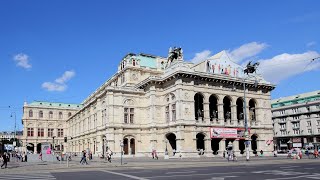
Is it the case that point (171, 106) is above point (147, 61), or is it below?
below

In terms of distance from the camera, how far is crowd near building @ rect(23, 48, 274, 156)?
196 feet

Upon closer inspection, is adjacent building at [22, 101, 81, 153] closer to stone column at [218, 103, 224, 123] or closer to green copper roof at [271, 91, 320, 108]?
stone column at [218, 103, 224, 123]

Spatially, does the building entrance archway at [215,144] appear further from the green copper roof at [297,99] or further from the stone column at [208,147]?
the green copper roof at [297,99]

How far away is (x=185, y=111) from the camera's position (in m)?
58.8

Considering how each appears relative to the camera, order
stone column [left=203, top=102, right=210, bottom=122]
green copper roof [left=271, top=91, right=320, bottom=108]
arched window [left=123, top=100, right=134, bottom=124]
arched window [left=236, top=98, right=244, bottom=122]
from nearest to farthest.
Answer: stone column [left=203, top=102, right=210, bottom=122]
arched window [left=123, top=100, right=134, bottom=124]
arched window [left=236, top=98, right=244, bottom=122]
green copper roof [left=271, top=91, right=320, bottom=108]

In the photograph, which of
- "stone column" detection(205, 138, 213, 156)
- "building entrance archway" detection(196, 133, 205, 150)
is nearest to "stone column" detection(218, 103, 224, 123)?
"building entrance archway" detection(196, 133, 205, 150)

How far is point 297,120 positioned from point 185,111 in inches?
2328

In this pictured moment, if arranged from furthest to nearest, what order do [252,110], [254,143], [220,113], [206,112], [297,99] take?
[297,99] < [252,110] < [254,143] < [220,113] < [206,112]

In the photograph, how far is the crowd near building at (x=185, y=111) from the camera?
196ft

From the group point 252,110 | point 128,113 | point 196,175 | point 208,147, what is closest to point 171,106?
point 128,113

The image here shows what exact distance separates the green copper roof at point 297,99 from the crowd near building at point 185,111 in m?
39.3

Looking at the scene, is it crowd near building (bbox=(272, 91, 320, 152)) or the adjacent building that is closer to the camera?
crowd near building (bbox=(272, 91, 320, 152))

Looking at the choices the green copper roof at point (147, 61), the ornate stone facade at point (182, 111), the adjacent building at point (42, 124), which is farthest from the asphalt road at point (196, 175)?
the adjacent building at point (42, 124)

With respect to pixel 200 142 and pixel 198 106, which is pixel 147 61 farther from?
pixel 200 142
